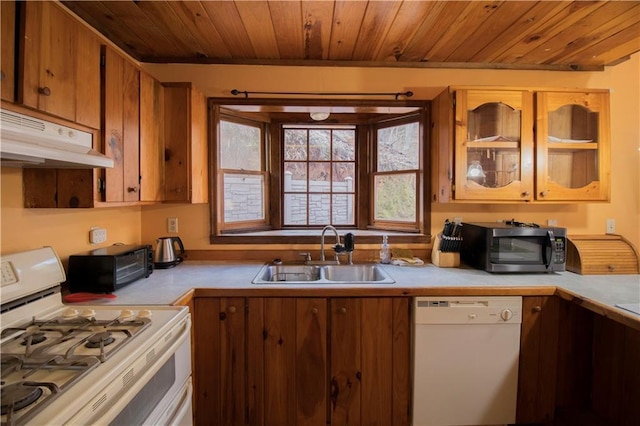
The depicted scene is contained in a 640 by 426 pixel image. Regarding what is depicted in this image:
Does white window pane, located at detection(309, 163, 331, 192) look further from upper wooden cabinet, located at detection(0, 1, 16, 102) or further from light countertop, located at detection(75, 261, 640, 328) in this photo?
upper wooden cabinet, located at detection(0, 1, 16, 102)

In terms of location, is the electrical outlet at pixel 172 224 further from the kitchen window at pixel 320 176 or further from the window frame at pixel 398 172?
the window frame at pixel 398 172

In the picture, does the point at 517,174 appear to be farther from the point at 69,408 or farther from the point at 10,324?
the point at 10,324

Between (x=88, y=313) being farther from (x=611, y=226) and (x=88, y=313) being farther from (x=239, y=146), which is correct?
(x=611, y=226)

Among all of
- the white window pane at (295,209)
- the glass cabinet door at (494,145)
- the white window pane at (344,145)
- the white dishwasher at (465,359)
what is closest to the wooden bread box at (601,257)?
the glass cabinet door at (494,145)

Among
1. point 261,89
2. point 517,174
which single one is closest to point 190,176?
point 261,89

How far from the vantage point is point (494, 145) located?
6.61 feet

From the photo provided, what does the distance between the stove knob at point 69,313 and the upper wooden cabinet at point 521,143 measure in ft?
6.97

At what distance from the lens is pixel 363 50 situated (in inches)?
82.7

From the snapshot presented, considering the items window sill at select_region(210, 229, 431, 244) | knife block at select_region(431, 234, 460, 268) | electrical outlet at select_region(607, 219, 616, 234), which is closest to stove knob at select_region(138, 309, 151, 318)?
window sill at select_region(210, 229, 431, 244)

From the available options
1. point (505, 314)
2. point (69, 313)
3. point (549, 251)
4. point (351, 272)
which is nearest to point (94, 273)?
point (69, 313)

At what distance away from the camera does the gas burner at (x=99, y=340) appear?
38.9 inches

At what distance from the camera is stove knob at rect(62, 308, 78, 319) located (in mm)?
1222

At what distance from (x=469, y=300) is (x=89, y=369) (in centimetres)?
169

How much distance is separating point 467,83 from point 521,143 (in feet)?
2.05
